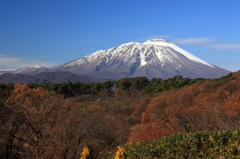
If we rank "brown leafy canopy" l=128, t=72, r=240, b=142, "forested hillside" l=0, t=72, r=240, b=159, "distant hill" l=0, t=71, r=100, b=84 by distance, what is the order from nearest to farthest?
1. "forested hillside" l=0, t=72, r=240, b=159
2. "brown leafy canopy" l=128, t=72, r=240, b=142
3. "distant hill" l=0, t=71, r=100, b=84

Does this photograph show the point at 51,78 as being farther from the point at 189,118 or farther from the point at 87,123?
Result: the point at 189,118

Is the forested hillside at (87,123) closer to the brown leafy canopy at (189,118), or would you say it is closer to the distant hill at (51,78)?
the brown leafy canopy at (189,118)

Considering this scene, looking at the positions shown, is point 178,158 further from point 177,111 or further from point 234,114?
point 177,111

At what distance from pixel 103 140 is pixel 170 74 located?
174 m

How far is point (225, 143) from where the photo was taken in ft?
17.2

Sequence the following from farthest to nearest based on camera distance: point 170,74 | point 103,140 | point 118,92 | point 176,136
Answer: point 170,74
point 118,92
point 103,140
point 176,136

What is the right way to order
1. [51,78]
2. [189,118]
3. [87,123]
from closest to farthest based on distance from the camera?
[189,118]
[87,123]
[51,78]

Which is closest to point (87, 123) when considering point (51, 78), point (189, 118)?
point (189, 118)

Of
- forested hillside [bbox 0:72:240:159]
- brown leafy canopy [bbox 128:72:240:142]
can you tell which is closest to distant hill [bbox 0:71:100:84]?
forested hillside [bbox 0:72:240:159]

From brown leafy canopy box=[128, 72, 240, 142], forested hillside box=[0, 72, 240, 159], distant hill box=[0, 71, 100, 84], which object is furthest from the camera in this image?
distant hill box=[0, 71, 100, 84]

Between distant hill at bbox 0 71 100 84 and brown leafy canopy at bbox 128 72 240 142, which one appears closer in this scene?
brown leafy canopy at bbox 128 72 240 142

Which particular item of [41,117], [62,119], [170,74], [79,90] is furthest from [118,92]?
[170,74]

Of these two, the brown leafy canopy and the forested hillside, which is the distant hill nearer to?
the forested hillside

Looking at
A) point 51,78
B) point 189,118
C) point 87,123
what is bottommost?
point 87,123
